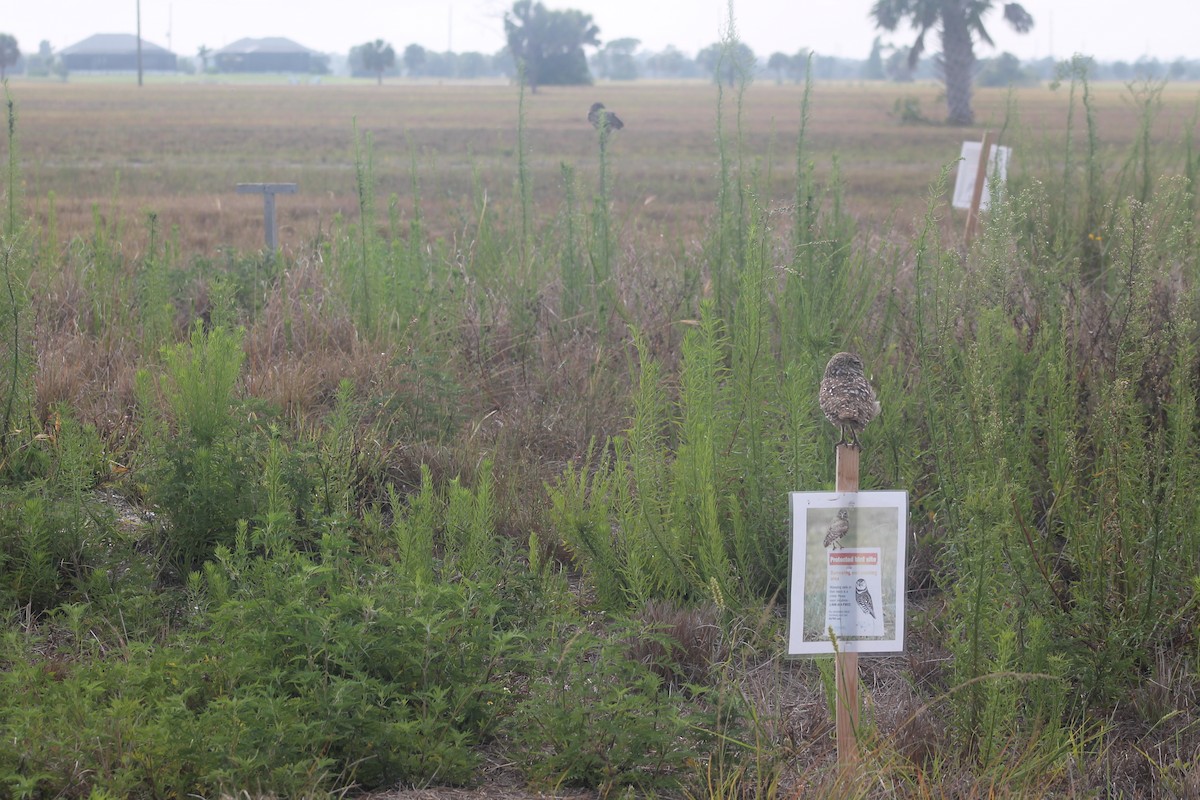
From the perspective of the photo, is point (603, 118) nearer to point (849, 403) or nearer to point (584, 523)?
point (584, 523)

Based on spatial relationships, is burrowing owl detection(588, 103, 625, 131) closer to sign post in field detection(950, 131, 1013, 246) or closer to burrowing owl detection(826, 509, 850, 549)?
sign post in field detection(950, 131, 1013, 246)

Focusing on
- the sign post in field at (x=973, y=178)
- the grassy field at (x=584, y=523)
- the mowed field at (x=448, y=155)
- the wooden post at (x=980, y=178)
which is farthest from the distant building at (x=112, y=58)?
the grassy field at (x=584, y=523)

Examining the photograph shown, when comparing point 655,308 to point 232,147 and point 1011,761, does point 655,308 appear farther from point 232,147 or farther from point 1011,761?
point 232,147

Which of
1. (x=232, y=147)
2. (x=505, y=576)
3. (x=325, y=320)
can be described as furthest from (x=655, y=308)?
(x=232, y=147)

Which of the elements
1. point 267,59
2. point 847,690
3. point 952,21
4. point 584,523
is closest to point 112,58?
point 267,59

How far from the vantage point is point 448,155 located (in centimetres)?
2584

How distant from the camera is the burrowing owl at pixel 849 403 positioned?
2332 mm

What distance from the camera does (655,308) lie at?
5.46 meters

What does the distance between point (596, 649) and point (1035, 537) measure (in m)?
1.12

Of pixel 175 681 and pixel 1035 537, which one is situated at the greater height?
pixel 1035 537

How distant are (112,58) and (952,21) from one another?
123m

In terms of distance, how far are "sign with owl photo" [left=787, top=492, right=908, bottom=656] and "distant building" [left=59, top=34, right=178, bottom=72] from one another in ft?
479

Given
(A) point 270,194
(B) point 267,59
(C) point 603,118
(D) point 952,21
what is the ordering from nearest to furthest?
(C) point 603,118, (A) point 270,194, (D) point 952,21, (B) point 267,59

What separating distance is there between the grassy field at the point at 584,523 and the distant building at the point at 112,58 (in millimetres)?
143151
